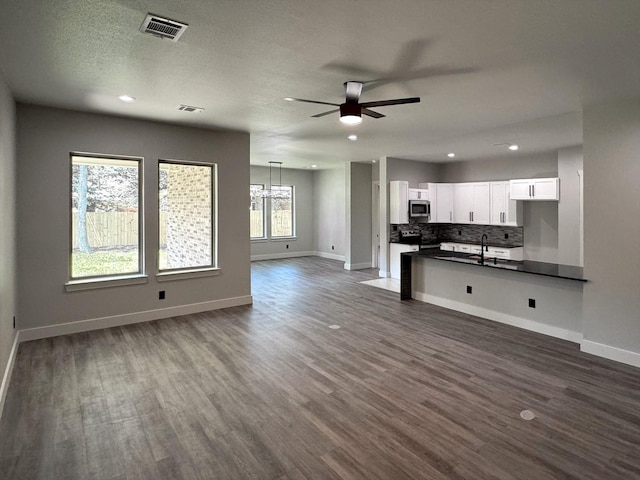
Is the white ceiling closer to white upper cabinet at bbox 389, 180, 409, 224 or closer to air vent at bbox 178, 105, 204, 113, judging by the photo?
air vent at bbox 178, 105, 204, 113

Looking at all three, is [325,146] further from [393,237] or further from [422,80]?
[422,80]

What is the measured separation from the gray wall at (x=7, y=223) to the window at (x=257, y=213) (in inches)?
278

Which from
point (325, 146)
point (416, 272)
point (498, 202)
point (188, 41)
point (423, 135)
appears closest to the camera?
point (188, 41)

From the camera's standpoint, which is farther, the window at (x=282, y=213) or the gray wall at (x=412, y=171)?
the window at (x=282, y=213)

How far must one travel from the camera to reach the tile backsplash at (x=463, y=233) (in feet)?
26.3

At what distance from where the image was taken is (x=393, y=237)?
8531mm

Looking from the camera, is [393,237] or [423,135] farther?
[393,237]

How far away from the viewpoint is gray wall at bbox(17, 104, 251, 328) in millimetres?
4355

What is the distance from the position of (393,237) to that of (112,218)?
583cm

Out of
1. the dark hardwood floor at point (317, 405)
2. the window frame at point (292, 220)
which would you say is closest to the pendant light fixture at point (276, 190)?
the window frame at point (292, 220)

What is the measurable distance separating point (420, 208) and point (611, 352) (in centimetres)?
510

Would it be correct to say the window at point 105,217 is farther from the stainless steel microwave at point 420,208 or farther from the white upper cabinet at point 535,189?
the white upper cabinet at point 535,189

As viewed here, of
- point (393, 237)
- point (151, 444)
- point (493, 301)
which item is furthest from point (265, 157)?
point (151, 444)

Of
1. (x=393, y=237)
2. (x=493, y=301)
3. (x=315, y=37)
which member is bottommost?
(x=493, y=301)
